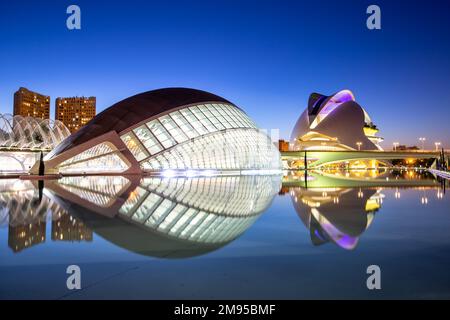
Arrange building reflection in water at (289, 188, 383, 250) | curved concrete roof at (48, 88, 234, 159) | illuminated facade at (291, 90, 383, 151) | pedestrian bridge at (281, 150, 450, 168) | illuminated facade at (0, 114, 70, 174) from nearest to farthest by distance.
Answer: building reflection in water at (289, 188, 383, 250) < curved concrete roof at (48, 88, 234, 159) < illuminated facade at (0, 114, 70, 174) < pedestrian bridge at (281, 150, 450, 168) < illuminated facade at (291, 90, 383, 151)

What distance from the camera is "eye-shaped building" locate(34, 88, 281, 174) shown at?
104ft

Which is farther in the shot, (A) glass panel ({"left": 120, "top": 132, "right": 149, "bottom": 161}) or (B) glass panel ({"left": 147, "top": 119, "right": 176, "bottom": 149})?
(B) glass panel ({"left": 147, "top": 119, "right": 176, "bottom": 149})

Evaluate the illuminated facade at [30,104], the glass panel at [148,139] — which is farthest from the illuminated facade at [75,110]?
the glass panel at [148,139]

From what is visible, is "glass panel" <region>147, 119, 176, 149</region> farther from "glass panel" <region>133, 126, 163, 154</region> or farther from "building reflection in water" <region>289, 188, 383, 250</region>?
"building reflection in water" <region>289, 188, 383, 250</region>

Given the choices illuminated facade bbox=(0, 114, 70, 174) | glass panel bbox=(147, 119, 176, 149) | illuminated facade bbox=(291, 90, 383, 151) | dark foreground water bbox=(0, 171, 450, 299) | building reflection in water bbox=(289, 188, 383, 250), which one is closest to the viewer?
dark foreground water bbox=(0, 171, 450, 299)

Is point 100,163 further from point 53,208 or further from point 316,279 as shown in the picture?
point 316,279

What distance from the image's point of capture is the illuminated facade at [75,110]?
545 ft

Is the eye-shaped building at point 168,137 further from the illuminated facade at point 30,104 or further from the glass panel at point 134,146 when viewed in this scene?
the illuminated facade at point 30,104

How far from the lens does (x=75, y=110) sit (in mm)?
168375

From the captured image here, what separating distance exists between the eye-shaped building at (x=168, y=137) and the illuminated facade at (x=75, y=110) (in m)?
142

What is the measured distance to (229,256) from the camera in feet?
16.7

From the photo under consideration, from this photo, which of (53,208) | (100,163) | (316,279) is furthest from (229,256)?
(100,163)

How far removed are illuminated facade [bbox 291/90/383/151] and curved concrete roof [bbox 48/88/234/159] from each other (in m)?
57.0

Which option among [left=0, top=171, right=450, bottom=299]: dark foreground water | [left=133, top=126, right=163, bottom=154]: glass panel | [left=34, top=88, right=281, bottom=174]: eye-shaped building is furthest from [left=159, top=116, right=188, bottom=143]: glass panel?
[left=0, top=171, right=450, bottom=299]: dark foreground water
